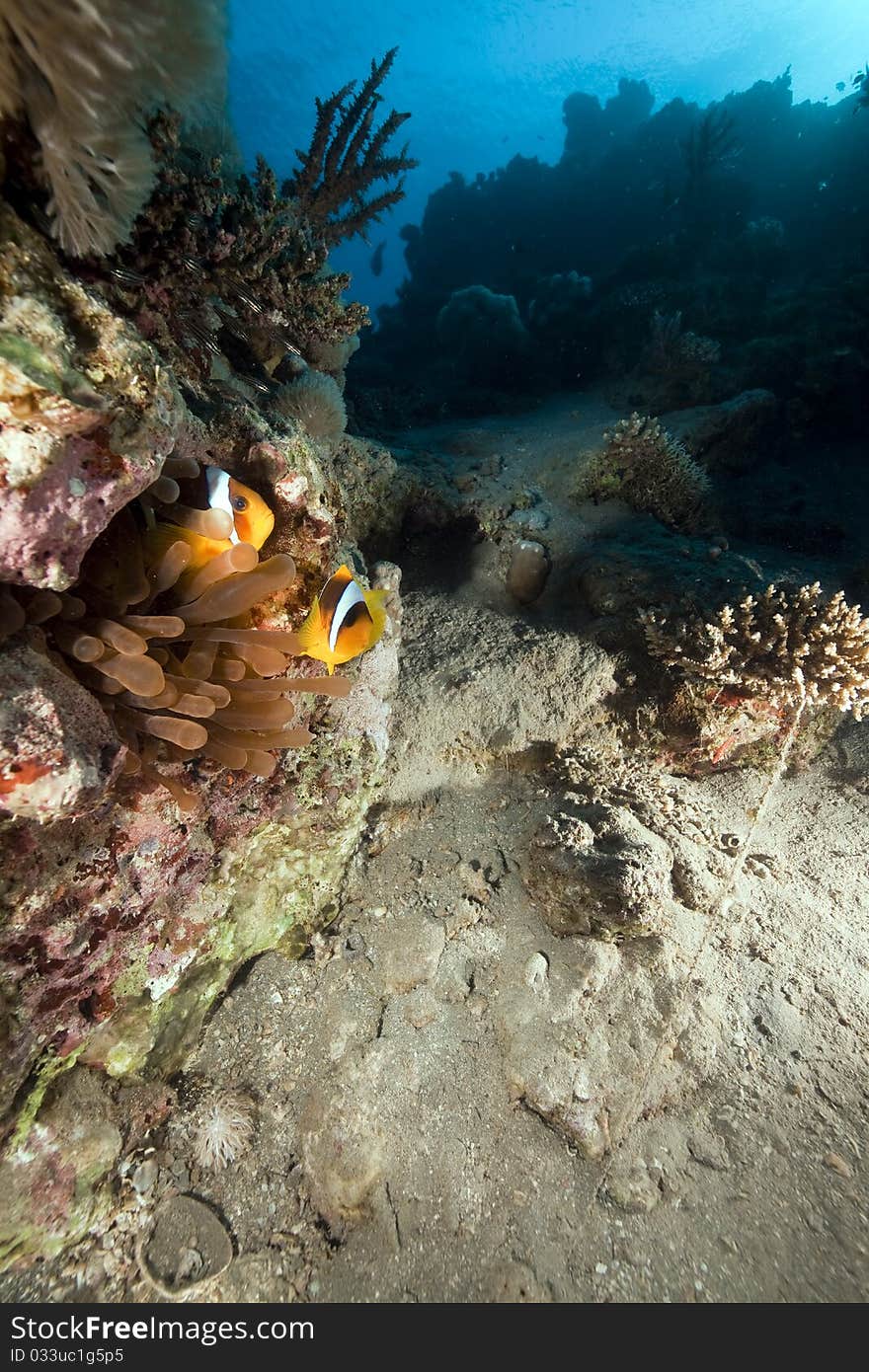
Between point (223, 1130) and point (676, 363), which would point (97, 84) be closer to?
point (223, 1130)

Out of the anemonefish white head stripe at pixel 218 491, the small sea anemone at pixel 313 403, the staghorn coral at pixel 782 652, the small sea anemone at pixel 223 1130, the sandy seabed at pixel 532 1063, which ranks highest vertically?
the small sea anemone at pixel 313 403

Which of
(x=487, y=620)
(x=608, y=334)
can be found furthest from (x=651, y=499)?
(x=608, y=334)

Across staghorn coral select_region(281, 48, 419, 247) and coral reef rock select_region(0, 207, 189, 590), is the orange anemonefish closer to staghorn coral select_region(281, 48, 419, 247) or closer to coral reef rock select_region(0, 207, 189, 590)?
coral reef rock select_region(0, 207, 189, 590)

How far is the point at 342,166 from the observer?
5684 millimetres

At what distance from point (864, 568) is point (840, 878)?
336 centimetres

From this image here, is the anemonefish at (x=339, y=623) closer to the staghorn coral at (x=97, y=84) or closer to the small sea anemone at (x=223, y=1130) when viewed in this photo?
the staghorn coral at (x=97, y=84)

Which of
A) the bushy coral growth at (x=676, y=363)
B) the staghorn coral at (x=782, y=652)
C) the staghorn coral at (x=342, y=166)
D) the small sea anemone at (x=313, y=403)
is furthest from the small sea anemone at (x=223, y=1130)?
the bushy coral growth at (x=676, y=363)

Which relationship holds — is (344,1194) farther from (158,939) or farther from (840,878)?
(840,878)

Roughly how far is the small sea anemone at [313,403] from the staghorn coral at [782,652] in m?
2.78

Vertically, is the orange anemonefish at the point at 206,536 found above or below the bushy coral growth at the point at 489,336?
below

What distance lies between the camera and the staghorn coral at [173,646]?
70.7 inches

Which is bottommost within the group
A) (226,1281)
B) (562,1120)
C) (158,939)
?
(226,1281)

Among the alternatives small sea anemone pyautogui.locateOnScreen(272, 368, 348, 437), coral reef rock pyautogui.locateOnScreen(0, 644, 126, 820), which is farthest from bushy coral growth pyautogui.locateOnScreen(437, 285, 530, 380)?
coral reef rock pyautogui.locateOnScreen(0, 644, 126, 820)

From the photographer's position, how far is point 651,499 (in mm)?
5832
